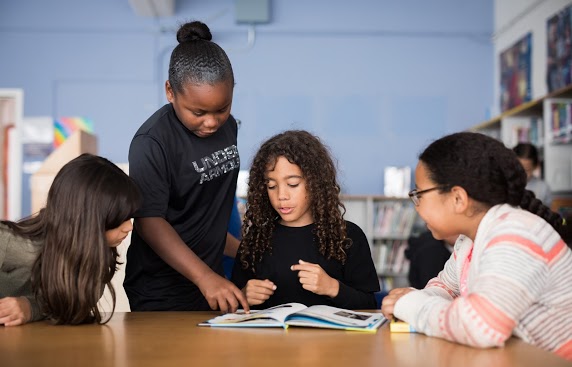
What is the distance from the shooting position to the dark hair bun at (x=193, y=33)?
1818 mm

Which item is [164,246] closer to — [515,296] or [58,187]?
[58,187]

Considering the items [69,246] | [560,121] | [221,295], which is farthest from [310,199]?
[560,121]

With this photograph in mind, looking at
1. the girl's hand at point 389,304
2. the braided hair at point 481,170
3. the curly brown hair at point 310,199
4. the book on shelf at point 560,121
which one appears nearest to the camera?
the braided hair at point 481,170

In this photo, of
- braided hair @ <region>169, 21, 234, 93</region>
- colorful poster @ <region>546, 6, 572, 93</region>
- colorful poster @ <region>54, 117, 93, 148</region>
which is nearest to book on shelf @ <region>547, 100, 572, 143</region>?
colorful poster @ <region>546, 6, 572, 93</region>

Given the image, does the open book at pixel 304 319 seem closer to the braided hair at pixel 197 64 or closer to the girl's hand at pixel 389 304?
the girl's hand at pixel 389 304

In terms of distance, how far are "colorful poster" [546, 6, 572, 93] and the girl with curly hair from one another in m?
3.97

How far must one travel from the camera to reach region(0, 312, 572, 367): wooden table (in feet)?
3.46

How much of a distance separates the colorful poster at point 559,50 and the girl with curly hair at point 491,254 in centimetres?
397

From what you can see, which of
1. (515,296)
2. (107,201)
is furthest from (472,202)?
(107,201)

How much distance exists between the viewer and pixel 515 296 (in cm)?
114

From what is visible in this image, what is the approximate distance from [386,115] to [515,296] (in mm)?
5397

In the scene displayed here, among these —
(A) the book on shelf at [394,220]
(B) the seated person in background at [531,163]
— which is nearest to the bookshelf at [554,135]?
(B) the seated person in background at [531,163]

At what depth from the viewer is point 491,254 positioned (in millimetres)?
1185

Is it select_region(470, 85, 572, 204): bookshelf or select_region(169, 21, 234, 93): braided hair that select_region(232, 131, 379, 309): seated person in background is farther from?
select_region(470, 85, 572, 204): bookshelf
